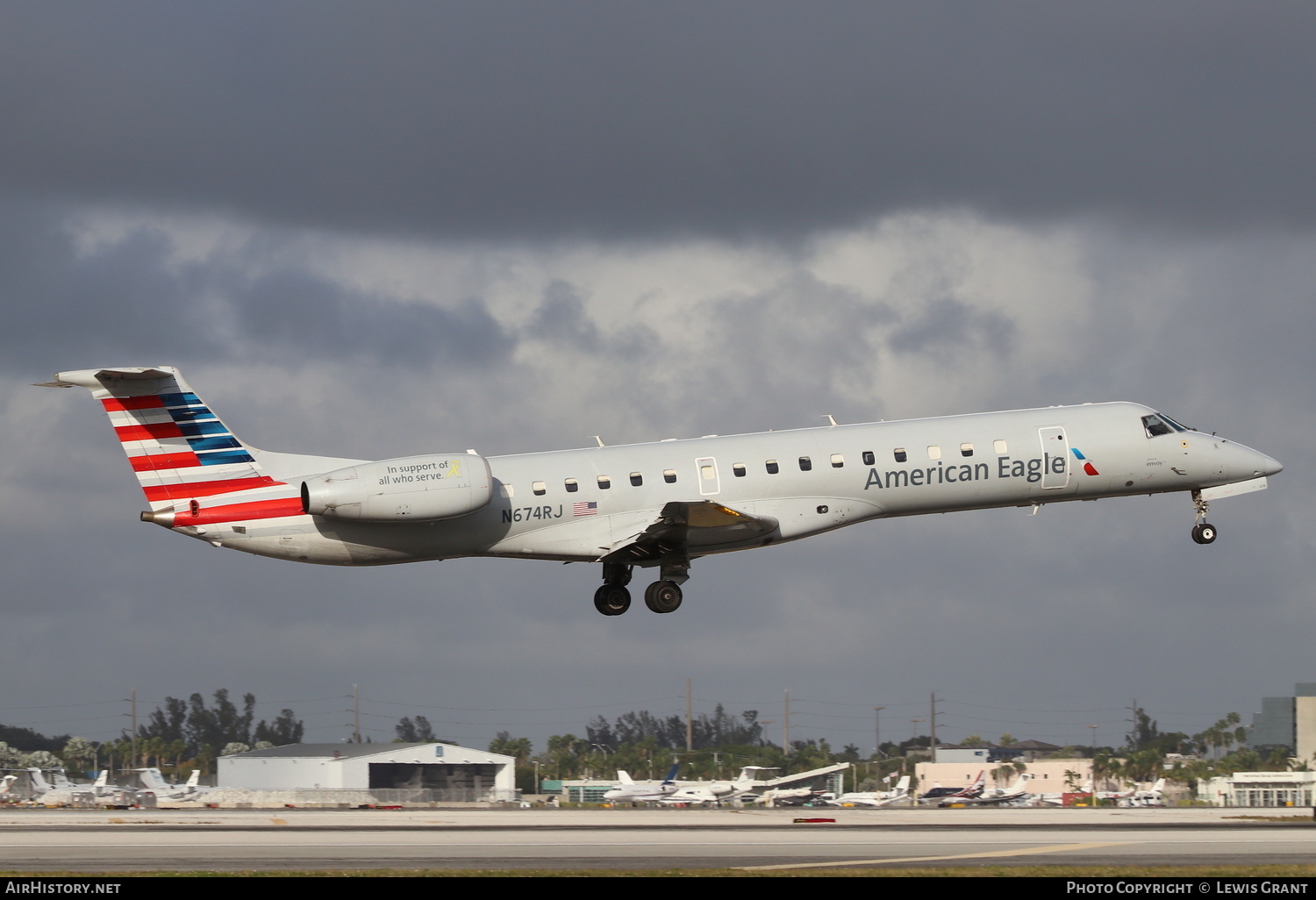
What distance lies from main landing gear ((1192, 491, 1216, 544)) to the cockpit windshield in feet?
5.70

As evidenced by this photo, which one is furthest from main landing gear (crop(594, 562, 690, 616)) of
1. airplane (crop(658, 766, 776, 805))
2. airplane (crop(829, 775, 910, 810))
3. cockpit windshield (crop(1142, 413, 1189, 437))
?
airplane (crop(658, 766, 776, 805))

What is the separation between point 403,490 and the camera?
1115 inches

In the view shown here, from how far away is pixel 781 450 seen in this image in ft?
100

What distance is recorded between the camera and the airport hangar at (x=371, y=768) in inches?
2333

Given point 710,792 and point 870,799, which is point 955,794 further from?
point 710,792

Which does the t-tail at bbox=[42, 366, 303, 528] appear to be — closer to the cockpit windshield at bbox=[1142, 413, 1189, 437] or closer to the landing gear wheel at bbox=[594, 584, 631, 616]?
the landing gear wheel at bbox=[594, 584, 631, 616]

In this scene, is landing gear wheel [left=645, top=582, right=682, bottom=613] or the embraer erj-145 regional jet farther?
landing gear wheel [left=645, top=582, right=682, bottom=613]

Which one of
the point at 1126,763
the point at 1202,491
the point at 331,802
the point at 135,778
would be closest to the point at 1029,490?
the point at 1202,491

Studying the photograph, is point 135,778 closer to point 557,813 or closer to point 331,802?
point 331,802

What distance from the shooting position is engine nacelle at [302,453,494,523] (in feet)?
92.0

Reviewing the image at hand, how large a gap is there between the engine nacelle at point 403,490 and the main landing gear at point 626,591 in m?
4.07

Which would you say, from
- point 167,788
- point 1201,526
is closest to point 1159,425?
point 1201,526

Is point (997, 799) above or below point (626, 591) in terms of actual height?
below

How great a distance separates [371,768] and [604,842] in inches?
1412
